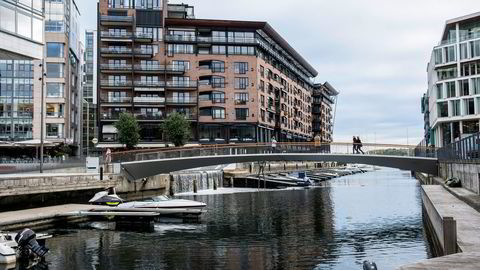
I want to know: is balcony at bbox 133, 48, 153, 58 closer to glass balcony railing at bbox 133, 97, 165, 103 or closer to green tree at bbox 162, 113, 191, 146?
glass balcony railing at bbox 133, 97, 165, 103

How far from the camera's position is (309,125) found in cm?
15988

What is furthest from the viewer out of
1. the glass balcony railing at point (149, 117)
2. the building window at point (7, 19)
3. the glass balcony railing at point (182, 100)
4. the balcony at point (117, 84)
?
the glass balcony railing at point (182, 100)

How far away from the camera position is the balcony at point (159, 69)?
97.6m

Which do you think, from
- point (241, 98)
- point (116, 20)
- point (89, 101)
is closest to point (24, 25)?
point (116, 20)

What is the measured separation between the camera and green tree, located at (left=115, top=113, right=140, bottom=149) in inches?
3391

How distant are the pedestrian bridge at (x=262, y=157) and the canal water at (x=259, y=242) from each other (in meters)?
12.2

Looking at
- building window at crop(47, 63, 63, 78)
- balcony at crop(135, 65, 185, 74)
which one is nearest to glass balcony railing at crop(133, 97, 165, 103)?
balcony at crop(135, 65, 185, 74)

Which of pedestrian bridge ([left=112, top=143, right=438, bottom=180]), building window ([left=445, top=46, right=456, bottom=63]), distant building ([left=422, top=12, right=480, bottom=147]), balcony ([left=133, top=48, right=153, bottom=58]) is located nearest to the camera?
pedestrian bridge ([left=112, top=143, right=438, bottom=180])

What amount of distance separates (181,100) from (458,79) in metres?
50.2

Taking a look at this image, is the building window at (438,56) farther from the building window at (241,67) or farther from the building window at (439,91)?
the building window at (241,67)

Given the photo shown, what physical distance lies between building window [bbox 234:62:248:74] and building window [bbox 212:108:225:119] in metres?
8.68

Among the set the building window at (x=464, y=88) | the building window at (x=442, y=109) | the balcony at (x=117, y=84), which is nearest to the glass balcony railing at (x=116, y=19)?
the balcony at (x=117, y=84)

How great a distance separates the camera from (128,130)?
86.2 meters

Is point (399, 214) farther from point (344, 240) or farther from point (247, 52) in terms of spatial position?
point (247, 52)
